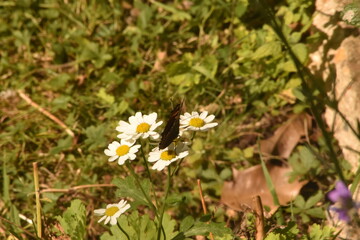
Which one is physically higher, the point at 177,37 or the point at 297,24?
the point at 297,24

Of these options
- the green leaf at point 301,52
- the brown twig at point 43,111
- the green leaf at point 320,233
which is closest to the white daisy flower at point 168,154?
the green leaf at point 320,233

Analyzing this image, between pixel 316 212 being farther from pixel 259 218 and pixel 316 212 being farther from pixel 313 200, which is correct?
pixel 259 218

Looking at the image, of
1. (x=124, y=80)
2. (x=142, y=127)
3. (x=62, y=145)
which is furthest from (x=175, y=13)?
(x=142, y=127)

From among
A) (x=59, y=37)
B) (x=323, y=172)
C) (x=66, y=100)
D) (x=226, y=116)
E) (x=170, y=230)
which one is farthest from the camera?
(x=59, y=37)

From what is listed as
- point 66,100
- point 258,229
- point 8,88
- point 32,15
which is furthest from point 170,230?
point 32,15

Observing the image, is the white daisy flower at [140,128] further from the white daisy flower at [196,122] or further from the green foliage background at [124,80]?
the green foliage background at [124,80]

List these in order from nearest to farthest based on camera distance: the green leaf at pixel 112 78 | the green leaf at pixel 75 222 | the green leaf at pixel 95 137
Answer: the green leaf at pixel 75 222, the green leaf at pixel 95 137, the green leaf at pixel 112 78

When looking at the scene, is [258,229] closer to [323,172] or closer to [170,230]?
[170,230]
